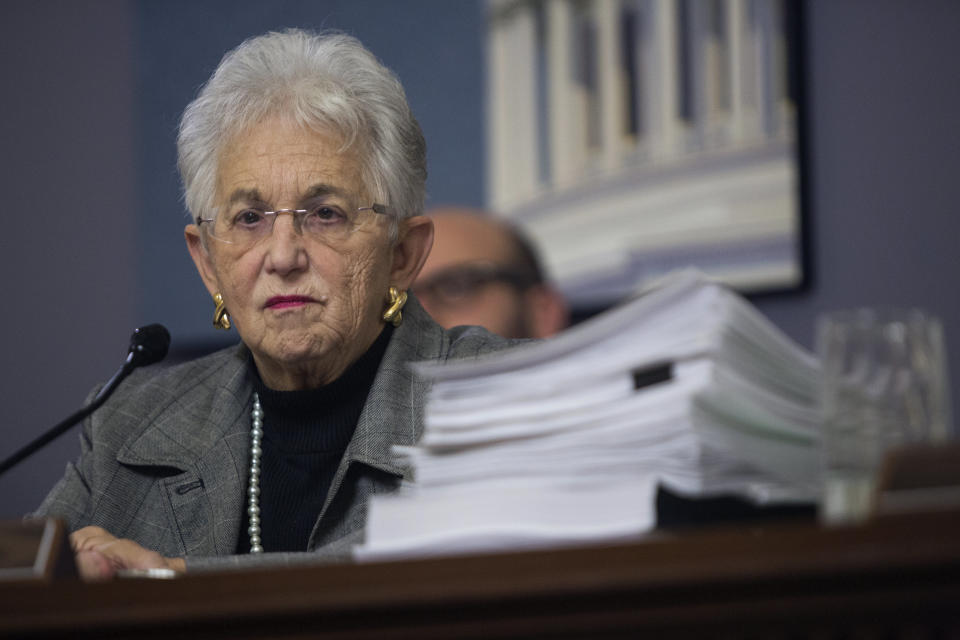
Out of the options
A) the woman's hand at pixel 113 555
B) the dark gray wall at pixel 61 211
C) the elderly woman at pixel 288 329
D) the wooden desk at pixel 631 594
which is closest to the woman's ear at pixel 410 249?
the elderly woman at pixel 288 329

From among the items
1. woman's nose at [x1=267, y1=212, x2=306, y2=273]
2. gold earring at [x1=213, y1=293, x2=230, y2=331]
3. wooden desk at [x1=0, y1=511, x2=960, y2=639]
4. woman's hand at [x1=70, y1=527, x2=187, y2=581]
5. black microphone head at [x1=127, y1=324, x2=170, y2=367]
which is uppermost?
woman's nose at [x1=267, y1=212, x2=306, y2=273]

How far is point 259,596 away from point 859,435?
1.25 feet

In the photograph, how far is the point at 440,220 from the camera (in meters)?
2.95

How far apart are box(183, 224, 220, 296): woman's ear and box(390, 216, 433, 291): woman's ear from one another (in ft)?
0.93

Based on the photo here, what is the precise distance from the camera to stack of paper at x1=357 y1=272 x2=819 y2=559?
2.31ft

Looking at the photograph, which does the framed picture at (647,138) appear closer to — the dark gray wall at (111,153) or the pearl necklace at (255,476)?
the dark gray wall at (111,153)

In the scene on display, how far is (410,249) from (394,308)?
0.38ft

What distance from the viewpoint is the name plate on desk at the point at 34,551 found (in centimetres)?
65

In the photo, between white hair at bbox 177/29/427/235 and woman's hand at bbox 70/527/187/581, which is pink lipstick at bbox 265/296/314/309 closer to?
white hair at bbox 177/29/427/235

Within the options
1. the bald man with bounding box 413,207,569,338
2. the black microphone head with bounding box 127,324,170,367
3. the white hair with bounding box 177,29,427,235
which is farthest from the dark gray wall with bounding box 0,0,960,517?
the black microphone head with bounding box 127,324,170,367

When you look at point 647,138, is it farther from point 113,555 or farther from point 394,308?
point 113,555

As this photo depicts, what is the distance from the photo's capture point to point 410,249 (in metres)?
1.74

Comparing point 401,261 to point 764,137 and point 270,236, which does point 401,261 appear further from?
point 764,137

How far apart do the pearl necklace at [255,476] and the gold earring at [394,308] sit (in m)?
0.24
